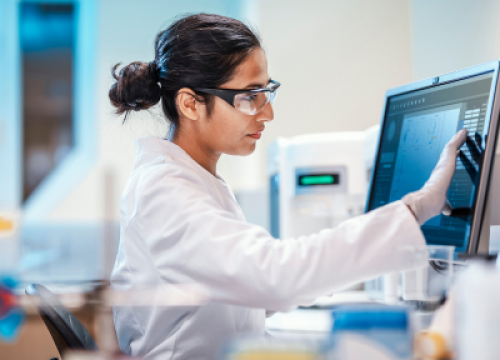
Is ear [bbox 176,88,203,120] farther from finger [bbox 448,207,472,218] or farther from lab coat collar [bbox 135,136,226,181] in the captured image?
finger [bbox 448,207,472,218]

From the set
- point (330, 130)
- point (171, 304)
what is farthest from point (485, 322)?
point (330, 130)

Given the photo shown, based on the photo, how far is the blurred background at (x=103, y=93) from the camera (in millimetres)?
2561

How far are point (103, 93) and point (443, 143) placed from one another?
10.6 feet

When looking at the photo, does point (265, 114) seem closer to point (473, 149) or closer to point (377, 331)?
point (473, 149)

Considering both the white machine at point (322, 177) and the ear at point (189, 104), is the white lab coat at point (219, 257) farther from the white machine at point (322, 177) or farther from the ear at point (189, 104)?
the white machine at point (322, 177)

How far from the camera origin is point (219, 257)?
78cm

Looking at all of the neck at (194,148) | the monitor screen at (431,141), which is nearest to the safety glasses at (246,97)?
the neck at (194,148)

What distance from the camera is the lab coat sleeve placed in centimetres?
77

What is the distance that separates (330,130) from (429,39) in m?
0.85

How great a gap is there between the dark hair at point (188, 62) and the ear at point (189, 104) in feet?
0.04

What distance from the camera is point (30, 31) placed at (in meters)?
4.03

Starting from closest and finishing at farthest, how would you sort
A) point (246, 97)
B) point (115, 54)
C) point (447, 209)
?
point (447, 209), point (246, 97), point (115, 54)

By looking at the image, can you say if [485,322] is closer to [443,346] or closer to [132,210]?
Result: [443,346]

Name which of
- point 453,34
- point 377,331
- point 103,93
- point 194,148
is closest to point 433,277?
point 377,331
